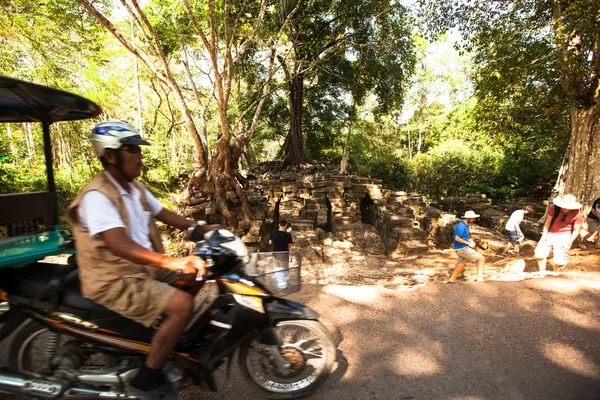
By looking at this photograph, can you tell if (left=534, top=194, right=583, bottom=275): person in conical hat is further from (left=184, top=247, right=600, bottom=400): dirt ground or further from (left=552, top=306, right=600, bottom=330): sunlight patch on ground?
(left=552, top=306, right=600, bottom=330): sunlight patch on ground

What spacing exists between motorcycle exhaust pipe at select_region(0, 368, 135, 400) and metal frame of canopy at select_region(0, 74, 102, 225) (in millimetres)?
1954

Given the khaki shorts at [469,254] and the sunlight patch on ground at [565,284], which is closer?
the sunlight patch on ground at [565,284]

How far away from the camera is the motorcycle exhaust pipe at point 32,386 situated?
73.0 inches

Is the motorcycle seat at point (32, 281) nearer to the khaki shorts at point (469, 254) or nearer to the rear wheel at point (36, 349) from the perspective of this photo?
the rear wheel at point (36, 349)

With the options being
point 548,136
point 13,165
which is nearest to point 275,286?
point 13,165

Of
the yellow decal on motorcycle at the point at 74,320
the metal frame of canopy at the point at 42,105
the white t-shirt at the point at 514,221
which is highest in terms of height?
the metal frame of canopy at the point at 42,105

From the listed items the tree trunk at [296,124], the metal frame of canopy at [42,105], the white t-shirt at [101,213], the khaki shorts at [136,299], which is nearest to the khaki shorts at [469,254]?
the khaki shorts at [136,299]

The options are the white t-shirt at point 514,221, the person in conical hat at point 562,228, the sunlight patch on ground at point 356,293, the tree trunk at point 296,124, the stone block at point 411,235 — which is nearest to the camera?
the sunlight patch on ground at point 356,293

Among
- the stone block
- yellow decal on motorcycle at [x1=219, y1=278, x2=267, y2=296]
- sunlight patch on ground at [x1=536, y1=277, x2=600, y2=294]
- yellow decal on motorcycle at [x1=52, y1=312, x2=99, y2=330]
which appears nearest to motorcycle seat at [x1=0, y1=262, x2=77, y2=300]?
yellow decal on motorcycle at [x1=52, y1=312, x2=99, y2=330]

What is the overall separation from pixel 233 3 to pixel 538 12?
8.47m

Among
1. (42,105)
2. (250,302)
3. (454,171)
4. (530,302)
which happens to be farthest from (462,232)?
(454,171)

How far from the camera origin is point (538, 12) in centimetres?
787

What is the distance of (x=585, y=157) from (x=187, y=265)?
958 cm

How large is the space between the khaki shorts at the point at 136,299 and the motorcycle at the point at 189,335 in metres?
0.11
